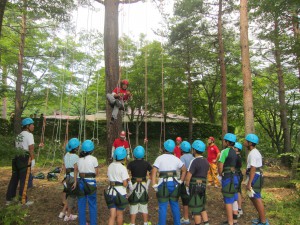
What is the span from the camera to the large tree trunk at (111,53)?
7.01 metres

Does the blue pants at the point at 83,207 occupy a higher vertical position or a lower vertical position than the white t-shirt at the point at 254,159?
lower

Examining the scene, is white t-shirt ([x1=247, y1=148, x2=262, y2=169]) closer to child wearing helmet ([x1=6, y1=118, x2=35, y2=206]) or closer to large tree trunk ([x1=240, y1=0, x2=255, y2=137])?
large tree trunk ([x1=240, y1=0, x2=255, y2=137])

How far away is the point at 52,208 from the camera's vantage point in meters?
4.69

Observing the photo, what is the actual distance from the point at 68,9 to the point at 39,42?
706 centimetres

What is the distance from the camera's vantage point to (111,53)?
7078mm

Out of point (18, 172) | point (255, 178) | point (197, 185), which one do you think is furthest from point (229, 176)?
point (18, 172)

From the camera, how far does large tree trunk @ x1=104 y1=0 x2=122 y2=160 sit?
7.01 metres

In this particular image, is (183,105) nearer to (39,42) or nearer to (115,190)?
(39,42)

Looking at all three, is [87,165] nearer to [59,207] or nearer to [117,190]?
[117,190]

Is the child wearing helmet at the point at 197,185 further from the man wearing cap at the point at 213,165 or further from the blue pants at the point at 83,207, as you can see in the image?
the man wearing cap at the point at 213,165

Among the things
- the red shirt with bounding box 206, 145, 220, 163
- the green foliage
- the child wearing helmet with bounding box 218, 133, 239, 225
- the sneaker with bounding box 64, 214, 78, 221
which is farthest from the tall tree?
the child wearing helmet with bounding box 218, 133, 239, 225

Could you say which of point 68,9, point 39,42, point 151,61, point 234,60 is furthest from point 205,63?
point 68,9

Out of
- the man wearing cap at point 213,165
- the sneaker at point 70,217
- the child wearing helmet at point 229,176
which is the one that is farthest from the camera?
the man wearing cap at point 213,165

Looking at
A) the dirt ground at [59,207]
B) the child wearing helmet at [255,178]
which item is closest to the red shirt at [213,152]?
the dirt ground at [59,207]
